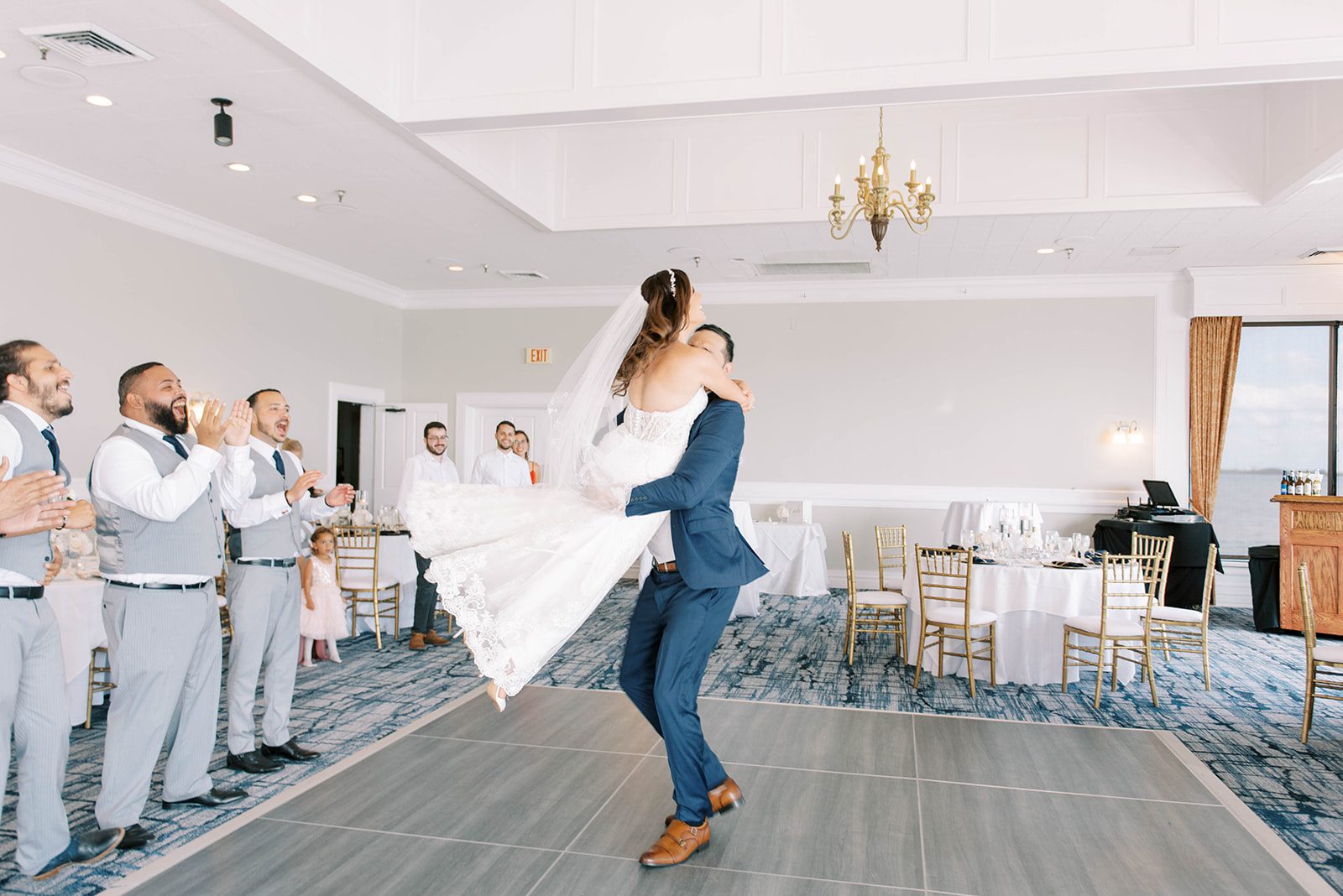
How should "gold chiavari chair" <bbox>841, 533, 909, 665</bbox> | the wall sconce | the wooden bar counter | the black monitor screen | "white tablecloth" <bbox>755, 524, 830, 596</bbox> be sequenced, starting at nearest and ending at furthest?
"gold chiavari chair" <bbox>841, 533, 909, 665</bbox> < the wooden bar counter < the black monitor screen < "white tablecloth" <bbox>755, 524, 830, 596</bbox> < the wall sconce

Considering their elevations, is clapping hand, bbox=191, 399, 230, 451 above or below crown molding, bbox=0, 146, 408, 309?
below

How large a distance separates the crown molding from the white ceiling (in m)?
0.09

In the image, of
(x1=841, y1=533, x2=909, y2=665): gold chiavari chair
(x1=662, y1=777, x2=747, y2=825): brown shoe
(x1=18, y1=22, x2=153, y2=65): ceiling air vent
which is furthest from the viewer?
(x1=841, y1=533, x2=909, y2=665): gold chiavari chair

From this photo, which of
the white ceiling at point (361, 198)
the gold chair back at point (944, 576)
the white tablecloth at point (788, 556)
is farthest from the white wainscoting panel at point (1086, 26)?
the white tablecloth at point (788, 556)

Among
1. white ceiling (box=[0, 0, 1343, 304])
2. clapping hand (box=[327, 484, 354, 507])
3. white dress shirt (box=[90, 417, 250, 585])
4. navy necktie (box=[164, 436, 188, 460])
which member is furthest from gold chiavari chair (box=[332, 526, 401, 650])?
white dress shirt (box=[90, 417, 250, 585])

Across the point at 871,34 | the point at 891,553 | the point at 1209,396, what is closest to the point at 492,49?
the point at 871,34

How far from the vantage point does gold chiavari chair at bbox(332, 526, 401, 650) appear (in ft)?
23.8

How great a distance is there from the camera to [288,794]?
369 cm

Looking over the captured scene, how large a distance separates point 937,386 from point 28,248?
911 centimetres

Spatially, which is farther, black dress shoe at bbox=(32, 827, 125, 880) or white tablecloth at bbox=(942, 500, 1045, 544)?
white tablecloth at bbox=(942, 500, 1045, 544)

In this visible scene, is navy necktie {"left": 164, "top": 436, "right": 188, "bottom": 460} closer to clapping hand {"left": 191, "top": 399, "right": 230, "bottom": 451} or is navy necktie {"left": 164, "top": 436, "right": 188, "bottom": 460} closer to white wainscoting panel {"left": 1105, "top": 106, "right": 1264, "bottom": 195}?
clapping hand {"left": 191, "top": 399, "right": 230, "bottom": 451}

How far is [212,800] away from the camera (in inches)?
149

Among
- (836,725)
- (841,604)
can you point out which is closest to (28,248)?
(836,725)

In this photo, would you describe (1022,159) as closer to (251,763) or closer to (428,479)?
(428,479)
